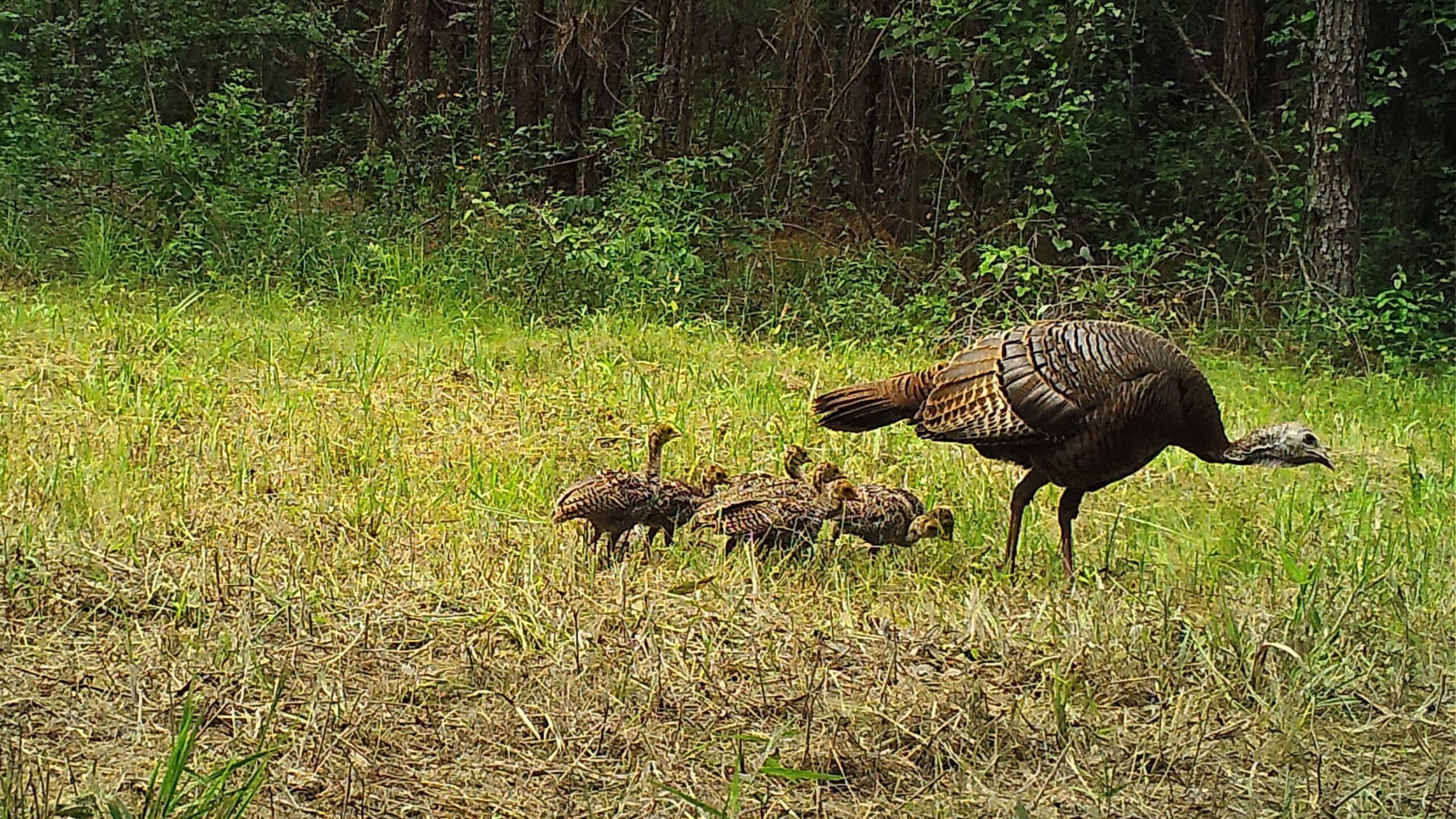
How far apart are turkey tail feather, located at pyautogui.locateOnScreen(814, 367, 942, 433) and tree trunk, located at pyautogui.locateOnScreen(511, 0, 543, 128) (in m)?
8.21

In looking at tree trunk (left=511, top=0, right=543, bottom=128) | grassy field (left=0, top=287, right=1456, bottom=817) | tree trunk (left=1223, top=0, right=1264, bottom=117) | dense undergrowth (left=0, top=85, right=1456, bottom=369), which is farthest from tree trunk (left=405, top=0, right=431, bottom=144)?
grassy field (left=0, top=287, right=1456, bottom=817)

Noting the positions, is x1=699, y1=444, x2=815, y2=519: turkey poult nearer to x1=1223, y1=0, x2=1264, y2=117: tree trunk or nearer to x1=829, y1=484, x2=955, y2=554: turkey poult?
x1=829, y1=484, x2=955, y2=554: turkey poult

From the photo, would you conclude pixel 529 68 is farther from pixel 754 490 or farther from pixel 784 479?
pixel 754 490

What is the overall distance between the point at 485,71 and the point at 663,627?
1019 cm

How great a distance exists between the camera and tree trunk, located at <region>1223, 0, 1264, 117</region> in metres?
11.3

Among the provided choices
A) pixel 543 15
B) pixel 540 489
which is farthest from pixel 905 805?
pixel 543 15

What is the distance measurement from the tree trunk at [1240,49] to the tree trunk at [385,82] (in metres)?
7.02

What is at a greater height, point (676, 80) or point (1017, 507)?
point (676, 80)

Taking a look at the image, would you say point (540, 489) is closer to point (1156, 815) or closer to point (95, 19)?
point (1156, 815)

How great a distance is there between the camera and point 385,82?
13594mm

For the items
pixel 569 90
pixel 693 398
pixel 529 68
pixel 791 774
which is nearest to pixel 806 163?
pixel 569 90

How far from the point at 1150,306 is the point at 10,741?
7.90 m

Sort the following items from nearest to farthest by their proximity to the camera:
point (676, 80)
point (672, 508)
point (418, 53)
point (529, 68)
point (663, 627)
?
point (663, 627)
point (672, 508)
point (676, 80)
point (529, 68)
point (418, 53)

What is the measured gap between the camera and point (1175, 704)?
3119 millimetres
